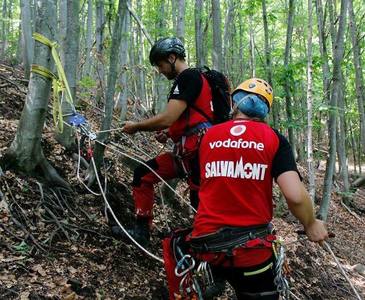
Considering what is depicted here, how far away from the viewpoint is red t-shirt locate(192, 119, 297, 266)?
8.69ft

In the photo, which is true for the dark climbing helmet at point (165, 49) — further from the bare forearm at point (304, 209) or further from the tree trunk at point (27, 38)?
the tree trunk at point (27, 38)

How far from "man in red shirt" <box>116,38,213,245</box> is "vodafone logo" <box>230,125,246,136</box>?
1.24m

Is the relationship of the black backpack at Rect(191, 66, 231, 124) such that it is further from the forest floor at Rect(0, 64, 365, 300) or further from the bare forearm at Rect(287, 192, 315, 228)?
the bare forearm at Rect(287, 192, 315, 228)

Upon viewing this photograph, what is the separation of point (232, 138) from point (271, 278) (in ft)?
3.10

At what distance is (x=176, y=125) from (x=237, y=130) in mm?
1505

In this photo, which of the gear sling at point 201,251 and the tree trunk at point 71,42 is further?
the tree trunk at point 71,42

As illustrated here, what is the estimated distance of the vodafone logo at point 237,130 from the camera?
107 inches

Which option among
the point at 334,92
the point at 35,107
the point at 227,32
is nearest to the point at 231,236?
the point at 35,107

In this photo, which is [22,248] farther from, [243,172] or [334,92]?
[334,92]

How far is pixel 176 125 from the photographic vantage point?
418cm

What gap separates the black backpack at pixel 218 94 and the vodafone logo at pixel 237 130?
4.63 feet

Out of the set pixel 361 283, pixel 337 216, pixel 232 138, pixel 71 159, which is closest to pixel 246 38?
pixel 337 216

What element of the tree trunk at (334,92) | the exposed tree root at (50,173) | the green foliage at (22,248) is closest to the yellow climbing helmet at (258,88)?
the green foliage at (22,248)

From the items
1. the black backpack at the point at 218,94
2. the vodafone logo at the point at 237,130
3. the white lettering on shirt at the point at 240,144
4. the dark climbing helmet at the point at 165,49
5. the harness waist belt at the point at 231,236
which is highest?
the dark climbing helmet at the point at 165,49
